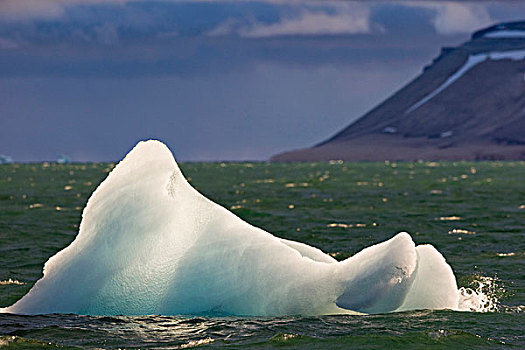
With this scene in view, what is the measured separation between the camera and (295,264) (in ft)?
38.0

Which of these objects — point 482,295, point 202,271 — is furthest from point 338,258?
point 202,271

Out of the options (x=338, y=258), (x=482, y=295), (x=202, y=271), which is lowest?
(x=482, y=295)

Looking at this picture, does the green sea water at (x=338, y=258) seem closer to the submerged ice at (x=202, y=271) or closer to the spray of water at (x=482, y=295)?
the spray of water at (x=482, y=295)

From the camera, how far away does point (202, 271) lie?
1173 cm

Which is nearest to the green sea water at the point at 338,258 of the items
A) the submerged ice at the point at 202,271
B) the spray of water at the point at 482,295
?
the spray of water at the point at 482,295

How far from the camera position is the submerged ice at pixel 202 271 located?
447 inches

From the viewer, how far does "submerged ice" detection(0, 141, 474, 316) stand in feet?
37.2

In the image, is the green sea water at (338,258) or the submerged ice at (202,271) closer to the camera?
the green sea water at (338,258)

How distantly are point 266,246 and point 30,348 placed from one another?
10.8 ft

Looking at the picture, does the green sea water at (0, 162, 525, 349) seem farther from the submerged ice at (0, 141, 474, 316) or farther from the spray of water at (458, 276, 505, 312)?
the submerged ice at (0, 141, 474, 316)

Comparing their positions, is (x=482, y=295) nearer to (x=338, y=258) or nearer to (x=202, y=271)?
(x=202, y=271)

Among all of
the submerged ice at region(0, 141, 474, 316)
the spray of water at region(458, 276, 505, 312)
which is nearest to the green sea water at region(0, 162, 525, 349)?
the spray of water at region(458, 276, 505, 312)

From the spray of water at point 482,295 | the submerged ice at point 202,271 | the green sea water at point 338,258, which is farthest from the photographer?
the spray of water at point 482,295

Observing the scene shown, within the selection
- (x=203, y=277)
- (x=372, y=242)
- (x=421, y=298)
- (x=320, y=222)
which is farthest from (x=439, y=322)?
(x=320, y=222)
